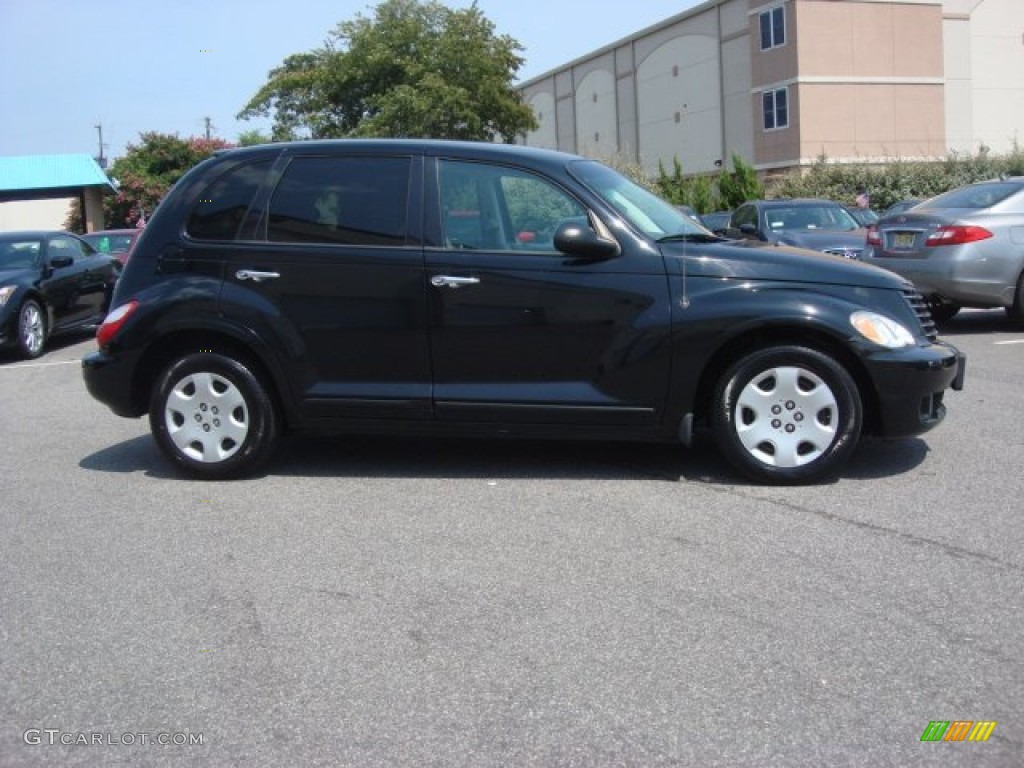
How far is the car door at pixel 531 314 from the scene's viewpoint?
5797mm

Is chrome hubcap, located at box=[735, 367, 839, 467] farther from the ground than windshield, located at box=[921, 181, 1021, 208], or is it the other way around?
windshield, located at box=[921, 181, 1021, 208]

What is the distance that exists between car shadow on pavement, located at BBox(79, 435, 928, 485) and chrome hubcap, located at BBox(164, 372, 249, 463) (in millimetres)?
293

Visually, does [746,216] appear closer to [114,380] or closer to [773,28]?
[114,380]

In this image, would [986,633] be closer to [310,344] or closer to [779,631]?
[779,631]

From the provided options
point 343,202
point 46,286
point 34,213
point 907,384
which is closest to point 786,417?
point 907,384

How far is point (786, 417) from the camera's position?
5.73 metres

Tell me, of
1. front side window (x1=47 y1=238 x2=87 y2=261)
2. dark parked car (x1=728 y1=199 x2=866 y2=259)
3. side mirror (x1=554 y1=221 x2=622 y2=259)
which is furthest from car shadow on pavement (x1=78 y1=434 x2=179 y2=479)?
dark parked car (x1=728 y1=199 x2=866 y2=259)

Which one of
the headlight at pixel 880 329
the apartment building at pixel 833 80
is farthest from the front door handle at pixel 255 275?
the apartment building at pixel 833 80

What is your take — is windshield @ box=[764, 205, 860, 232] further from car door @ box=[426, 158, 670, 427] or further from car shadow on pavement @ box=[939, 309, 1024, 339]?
Result: car door @ box=[426, 158, 670, 427]

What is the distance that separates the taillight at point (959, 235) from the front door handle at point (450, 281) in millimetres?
6505

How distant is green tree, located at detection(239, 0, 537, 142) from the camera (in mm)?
42875

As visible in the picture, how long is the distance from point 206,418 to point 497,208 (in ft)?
6.58

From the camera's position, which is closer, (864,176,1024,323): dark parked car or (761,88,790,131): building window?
(864,176,1024,323): dark parked car

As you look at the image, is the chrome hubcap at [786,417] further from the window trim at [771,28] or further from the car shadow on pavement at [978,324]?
the window trim at [771,28]
